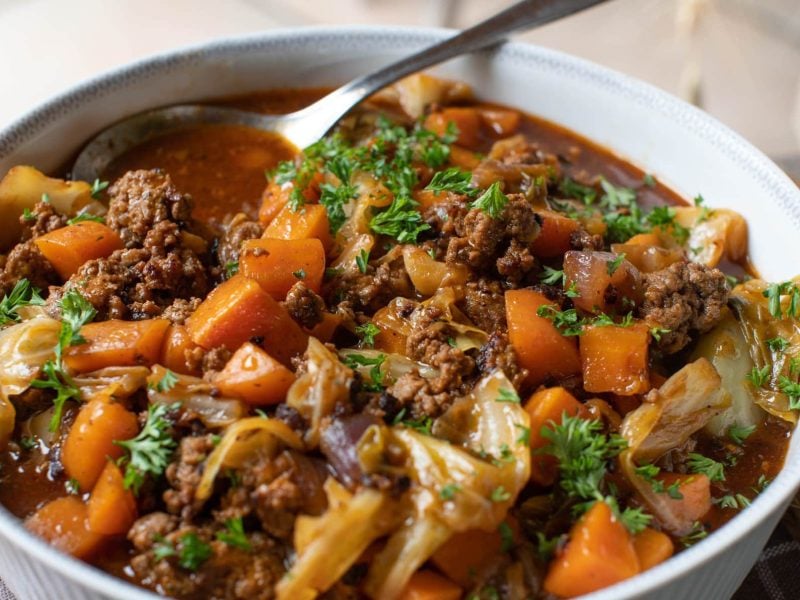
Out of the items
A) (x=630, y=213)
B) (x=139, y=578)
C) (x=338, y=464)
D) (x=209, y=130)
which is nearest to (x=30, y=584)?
(x=139, y=578)

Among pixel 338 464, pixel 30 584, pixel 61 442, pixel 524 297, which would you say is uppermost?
pixel 524 297

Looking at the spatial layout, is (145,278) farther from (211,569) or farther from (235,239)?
(211,569)

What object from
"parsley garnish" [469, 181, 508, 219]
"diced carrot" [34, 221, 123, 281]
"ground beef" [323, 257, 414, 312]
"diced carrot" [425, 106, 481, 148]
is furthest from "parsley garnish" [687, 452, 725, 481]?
"diced carrot" [34, 221, 123, 281]

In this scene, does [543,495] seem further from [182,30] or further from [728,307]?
[182,30]

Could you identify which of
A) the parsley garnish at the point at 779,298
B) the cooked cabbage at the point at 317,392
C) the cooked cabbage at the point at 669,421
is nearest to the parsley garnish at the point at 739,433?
the cooked cabbage at the point at 669,421

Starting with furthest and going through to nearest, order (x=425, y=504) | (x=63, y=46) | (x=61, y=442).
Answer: (x=63, y=46) < (x=61, y=442) < (x=425, y=504)

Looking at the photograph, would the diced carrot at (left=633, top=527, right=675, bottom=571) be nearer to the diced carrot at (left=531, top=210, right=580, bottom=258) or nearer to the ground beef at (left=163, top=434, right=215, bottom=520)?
the diced carrot at (left=531, top=210, right=580, bottom=258)

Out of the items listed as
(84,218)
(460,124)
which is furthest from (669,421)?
(84,218)
